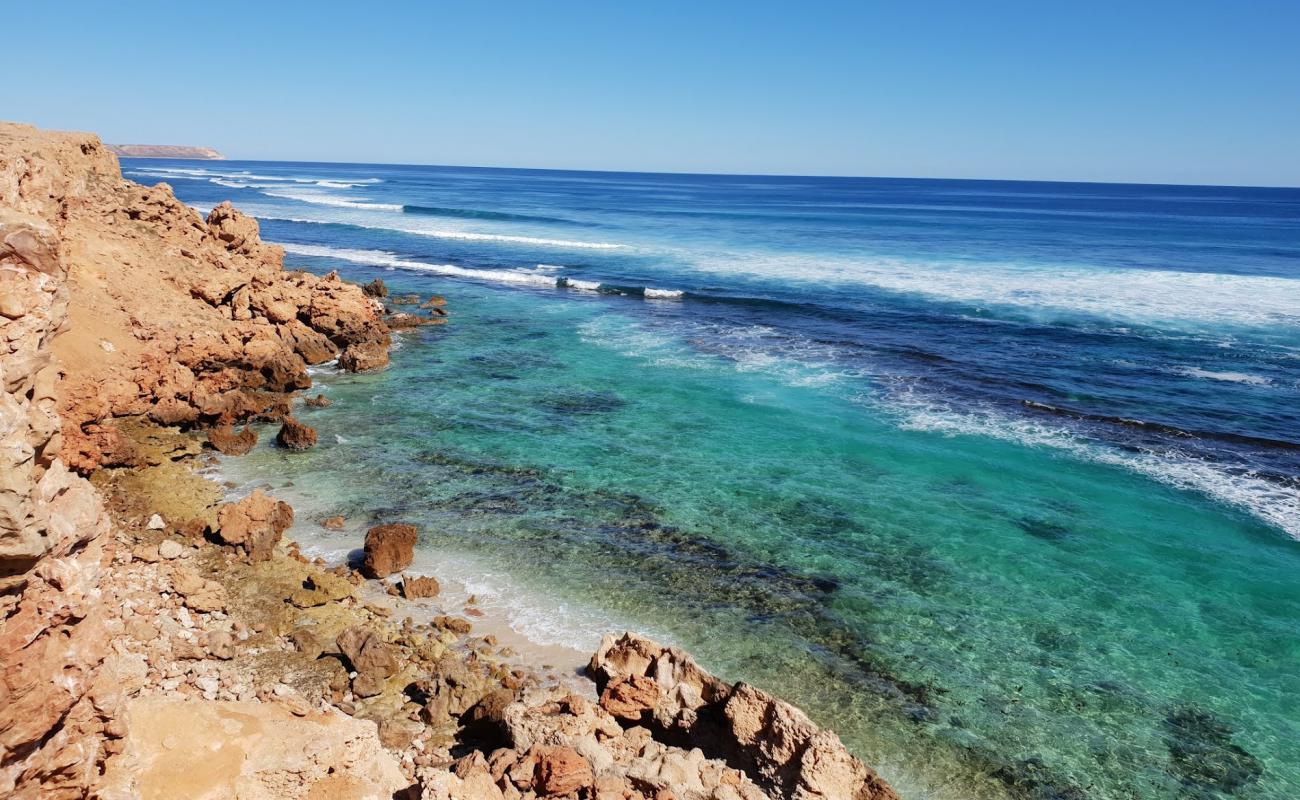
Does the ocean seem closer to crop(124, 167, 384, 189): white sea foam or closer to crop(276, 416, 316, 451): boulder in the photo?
crop(276, 416, 316, 451): boulder

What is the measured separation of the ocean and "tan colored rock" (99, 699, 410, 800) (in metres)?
4.44

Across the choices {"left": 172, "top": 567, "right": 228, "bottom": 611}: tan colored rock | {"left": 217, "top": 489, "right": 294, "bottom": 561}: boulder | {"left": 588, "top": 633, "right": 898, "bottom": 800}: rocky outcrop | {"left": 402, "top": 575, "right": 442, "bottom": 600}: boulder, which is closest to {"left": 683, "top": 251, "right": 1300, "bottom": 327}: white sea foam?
{"left": 402, "top": 575, "right": 442, "bottom": 600}: boulder

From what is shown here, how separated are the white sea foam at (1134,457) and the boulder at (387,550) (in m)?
13.9

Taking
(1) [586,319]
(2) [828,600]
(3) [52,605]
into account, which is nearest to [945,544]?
(2) [828,600]

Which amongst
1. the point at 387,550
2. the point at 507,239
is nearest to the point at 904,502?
the point at 387,550

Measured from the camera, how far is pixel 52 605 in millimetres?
4914

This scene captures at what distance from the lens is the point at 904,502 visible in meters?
16.5

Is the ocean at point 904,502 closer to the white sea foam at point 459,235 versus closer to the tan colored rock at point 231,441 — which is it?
the tan colored rock at point 231,441

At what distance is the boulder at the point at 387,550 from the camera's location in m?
12.4

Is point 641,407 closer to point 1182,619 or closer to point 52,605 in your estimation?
point 1182,619

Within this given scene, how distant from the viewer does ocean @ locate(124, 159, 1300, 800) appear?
1052cm

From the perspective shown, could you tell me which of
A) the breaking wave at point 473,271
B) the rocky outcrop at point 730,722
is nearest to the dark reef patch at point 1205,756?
the rocky outcrop at point 730,722

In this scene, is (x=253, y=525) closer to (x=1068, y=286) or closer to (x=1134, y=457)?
(x=1134, y=457)

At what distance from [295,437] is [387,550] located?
21.4ft
